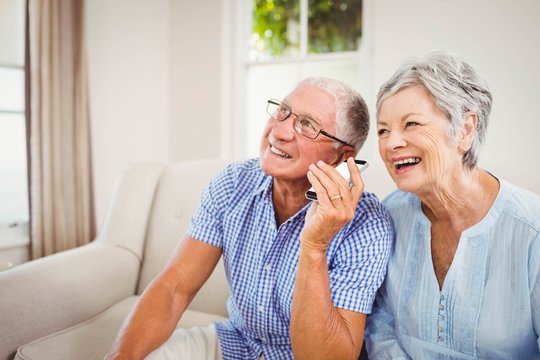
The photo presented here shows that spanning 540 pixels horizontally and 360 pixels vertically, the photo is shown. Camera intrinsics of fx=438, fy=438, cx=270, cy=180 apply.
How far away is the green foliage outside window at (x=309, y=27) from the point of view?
288cm

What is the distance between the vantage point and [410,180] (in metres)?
1.00

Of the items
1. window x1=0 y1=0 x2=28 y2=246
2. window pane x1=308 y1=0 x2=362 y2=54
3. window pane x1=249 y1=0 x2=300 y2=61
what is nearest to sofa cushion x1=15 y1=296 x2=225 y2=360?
window x1=0 y1=0 x2=28 y2=246

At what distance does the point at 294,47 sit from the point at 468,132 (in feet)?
7.46

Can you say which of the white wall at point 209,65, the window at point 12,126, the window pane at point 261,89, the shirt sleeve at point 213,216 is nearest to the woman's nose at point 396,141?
the shirt sleeve at point 213,216

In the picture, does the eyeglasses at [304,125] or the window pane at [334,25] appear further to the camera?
the window pane at [334,25]

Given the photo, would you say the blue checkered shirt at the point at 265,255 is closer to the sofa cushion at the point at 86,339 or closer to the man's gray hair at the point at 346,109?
the man's gray hair at the point at 346,109

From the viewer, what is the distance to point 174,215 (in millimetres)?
1841

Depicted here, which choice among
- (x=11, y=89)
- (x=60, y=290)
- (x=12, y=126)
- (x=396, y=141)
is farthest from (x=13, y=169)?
(x=396, y=141)

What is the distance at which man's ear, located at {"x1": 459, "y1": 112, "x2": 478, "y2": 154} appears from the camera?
0.99 meters

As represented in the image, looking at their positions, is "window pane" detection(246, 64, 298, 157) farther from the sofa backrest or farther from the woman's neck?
the woman's neck

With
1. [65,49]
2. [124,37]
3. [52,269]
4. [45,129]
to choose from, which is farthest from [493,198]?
[124,37]

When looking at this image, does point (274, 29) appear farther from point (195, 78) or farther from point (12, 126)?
point (12, 126)

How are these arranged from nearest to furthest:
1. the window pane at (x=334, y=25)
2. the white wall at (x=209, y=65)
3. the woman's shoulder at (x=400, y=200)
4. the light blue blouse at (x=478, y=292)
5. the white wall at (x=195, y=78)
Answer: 1. the light blue blouse at (x=478, y=292)
2. the woman's shoulder at (x=400, y=200)
3. the white wall at (x=209, y=65)
4. the window pane at (x=334, y=25)
5. the white wall at (x=195, y=78)

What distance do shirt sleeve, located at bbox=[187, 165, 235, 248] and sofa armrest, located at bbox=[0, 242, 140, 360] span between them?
0.53 meters
